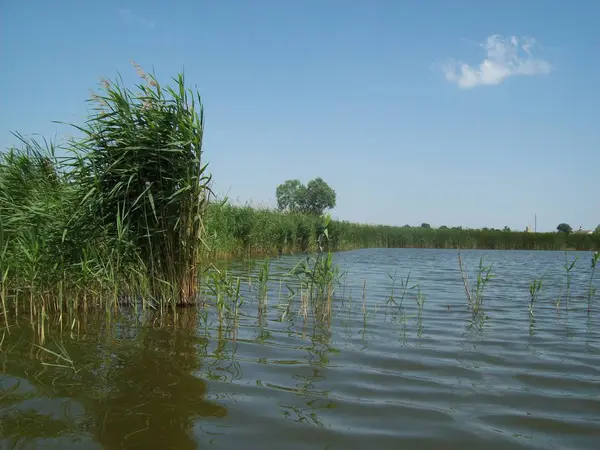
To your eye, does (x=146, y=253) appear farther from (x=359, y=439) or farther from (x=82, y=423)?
(x=359, y=439)

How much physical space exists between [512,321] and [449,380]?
309 centimetres

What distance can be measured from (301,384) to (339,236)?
27.4m

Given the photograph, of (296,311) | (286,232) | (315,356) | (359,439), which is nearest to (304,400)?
(359,439)

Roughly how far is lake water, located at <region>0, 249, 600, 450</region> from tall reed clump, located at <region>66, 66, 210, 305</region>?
0.85m

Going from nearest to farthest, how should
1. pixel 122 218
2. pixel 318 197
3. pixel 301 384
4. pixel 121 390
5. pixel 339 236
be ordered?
pixel 121 390, pixel 301 384, pixel 122 218, pixel 339 236, pixel 318 197

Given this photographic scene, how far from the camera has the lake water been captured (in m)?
2.79

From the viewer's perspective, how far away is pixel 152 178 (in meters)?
6.33

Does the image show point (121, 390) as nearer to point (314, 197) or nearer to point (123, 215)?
point (123, 215)

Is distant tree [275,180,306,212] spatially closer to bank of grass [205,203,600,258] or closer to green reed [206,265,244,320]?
bank of grass [205,203,600,258]

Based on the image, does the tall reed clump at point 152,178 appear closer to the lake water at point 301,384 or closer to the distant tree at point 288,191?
the lake water at point 301,384

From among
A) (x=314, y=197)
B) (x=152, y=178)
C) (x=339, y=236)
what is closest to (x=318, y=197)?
(x=314, y=197)

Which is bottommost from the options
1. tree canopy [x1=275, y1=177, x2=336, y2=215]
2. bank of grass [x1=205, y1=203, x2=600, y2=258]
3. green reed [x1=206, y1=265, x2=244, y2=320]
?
green reed [x1=206, y1=265, x2=244, y2=320]

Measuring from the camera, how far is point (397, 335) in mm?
5441

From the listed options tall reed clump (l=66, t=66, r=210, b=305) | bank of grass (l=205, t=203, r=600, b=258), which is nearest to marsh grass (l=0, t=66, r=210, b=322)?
tall reed clump (l=66, t=66, r=210, b=305)
